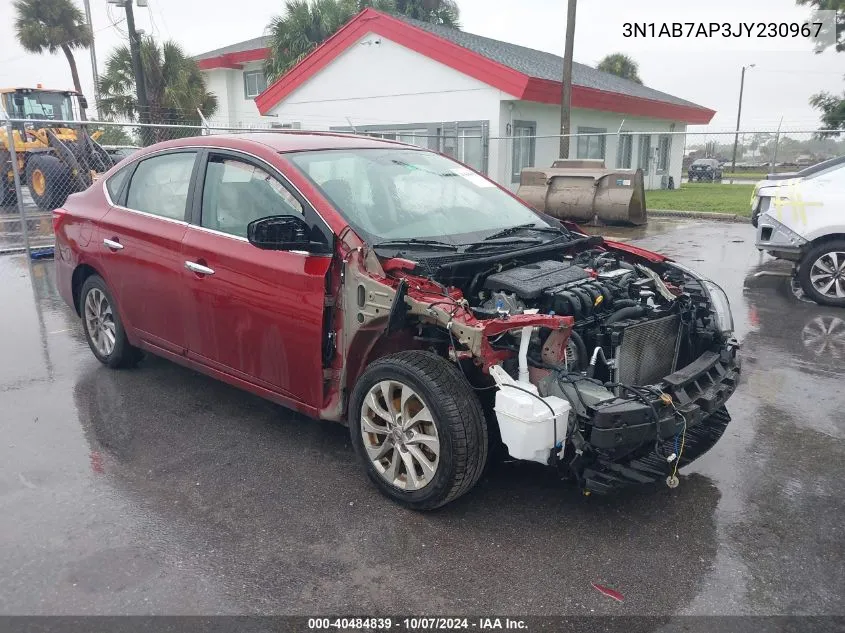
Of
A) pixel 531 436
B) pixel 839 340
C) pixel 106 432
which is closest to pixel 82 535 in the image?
pixel 106 432

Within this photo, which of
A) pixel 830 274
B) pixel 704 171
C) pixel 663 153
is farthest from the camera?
pixel 704 171

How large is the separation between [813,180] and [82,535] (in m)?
7.89

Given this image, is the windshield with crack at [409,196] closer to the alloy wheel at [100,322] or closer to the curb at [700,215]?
the alloy wheel at [100,322]

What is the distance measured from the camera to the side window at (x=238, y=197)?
3881 mm

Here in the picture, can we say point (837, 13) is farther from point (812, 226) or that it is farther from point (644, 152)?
point (812, 226)

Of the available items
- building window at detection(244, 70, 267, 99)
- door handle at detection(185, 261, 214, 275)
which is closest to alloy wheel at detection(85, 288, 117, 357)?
door handle at detection(185, 261, 214, 275)

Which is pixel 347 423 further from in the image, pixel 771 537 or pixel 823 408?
pixel 823 408

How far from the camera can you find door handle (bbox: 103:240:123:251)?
187 inches

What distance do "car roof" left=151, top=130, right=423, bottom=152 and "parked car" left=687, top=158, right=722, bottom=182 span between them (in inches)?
1152

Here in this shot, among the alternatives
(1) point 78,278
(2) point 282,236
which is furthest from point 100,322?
(2) point 282,236

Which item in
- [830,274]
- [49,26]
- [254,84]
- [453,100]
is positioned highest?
[49,26]

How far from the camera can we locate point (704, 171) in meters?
32.2

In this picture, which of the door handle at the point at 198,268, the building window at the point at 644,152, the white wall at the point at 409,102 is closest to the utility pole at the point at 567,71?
the white wall at the point at 409,102

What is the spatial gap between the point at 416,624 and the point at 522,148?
17840 millimetres
